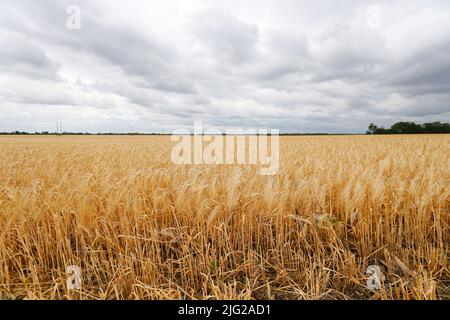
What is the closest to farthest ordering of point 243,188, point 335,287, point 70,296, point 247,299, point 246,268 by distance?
point 247,299, point 70,296, point 335,287, point 246,268, point 243,188

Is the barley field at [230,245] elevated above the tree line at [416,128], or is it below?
below

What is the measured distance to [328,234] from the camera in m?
2.22

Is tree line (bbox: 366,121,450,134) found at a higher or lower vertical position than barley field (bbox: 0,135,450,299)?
higher

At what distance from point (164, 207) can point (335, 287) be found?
1.80 meters

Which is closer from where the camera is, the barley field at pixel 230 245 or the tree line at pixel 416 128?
the barley field at pixel 230 245

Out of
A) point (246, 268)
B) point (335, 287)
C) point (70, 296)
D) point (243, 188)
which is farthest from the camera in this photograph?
point (243, 188)

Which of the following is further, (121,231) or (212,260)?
(121,231)

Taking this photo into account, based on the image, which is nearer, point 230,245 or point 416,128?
point 230,245

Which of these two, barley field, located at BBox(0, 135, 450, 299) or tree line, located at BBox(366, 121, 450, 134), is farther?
tree line, located at BBox(366, 121, 450, 134)

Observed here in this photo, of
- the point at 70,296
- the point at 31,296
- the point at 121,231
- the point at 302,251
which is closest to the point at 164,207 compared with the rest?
the point at 121,231
